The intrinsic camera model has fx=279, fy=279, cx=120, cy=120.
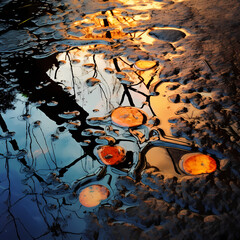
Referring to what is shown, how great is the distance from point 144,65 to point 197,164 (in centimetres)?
119

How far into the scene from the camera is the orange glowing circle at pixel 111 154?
5.45 feet

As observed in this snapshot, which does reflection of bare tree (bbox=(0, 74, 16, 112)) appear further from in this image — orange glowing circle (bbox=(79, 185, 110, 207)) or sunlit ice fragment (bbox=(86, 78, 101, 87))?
orange glowing circle (bbox=(79, 185, 110, 207))

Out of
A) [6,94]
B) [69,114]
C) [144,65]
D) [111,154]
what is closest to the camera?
[111,154]

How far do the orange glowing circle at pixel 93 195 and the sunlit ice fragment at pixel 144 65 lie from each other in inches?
50.7

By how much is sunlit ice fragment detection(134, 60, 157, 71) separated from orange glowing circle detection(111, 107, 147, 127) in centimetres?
59

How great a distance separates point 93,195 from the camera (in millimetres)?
1481

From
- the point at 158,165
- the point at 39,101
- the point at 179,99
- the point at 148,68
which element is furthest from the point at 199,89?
the point at 39,101

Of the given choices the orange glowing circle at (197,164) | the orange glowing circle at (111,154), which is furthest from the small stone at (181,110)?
the orange glowing circle at (111,154)

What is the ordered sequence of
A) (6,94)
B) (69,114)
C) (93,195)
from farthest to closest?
(6,94), (69,114), (93,195)

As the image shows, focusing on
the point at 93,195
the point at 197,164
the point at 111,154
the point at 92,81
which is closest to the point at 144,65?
the point at 92,81

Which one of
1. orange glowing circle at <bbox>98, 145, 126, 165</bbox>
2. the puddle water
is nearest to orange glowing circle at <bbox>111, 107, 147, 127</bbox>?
the puddle water

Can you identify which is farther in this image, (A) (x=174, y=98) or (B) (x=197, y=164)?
(A) (x=174, y=98)

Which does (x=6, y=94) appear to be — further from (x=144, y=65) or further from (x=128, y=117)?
(x=144, y=65)

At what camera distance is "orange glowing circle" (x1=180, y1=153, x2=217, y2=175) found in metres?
1.55
